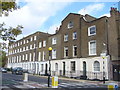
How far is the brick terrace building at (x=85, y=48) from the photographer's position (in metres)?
25.4

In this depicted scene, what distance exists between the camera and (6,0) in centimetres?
838

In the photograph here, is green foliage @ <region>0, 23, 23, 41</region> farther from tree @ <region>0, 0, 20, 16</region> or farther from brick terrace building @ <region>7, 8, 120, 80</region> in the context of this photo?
brick terrace building @ <region>7, 8, 120, 80</region>

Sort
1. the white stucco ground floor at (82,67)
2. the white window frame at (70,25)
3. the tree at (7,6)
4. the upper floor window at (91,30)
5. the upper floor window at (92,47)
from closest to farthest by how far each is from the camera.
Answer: the tree at (7,6) → the white stucco ground floor at (82,67) → the upper floor window at (92,47) → the upper floor window at (91,30) → the white window frame at (70,25)

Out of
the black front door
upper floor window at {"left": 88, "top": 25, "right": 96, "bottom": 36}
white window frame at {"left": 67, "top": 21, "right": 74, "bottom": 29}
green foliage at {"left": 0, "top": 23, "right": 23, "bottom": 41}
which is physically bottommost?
the black front door

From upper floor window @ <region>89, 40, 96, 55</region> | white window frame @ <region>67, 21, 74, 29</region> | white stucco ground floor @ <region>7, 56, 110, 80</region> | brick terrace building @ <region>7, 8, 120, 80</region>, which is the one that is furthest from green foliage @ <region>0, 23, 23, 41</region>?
white window frame @ <region>67, 21, 74, 29</region>

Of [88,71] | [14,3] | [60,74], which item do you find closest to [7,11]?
[14,3]

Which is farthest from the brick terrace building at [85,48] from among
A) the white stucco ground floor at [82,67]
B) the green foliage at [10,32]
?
the green foliage at [10,32]

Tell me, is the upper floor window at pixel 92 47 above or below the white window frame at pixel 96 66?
above

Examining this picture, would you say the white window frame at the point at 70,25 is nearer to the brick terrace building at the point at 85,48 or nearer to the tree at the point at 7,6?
the brick terrace building at the point at 85,48

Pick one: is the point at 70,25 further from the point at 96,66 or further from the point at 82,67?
the point at 96,66

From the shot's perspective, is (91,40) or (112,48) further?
(91,40)

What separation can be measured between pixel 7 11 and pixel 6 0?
0.67 m

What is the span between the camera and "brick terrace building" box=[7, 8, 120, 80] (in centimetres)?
2537

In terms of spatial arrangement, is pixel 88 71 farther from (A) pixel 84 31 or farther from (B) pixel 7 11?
(B) pixel 7 11
